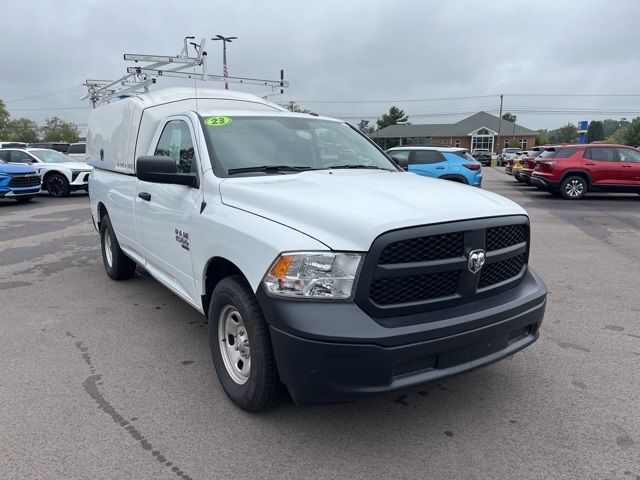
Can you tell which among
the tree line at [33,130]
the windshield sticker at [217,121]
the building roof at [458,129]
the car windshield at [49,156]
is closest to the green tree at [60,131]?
the tree line at [33,130]

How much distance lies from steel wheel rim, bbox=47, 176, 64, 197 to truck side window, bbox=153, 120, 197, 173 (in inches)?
596

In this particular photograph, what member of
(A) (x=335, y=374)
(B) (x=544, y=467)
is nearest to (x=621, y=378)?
(B) (x=544, y=467)

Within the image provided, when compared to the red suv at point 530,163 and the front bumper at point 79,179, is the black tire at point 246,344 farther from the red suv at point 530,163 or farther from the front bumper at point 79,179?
the red suv at point 530,163

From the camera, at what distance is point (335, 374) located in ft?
8.30

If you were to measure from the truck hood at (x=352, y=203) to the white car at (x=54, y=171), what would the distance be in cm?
1625

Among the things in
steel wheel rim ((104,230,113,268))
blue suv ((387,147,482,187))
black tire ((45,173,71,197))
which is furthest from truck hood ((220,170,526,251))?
black tire ((45,173,71,197))

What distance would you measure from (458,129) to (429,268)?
300ft

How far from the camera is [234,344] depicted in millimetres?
3354

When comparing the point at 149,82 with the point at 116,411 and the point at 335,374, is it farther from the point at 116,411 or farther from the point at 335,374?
the point at 335,374

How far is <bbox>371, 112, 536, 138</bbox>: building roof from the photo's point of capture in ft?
285

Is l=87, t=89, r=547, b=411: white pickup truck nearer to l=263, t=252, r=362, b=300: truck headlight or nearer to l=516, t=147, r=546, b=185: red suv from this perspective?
l=263, t=252, r=362, b=300: truck headlight

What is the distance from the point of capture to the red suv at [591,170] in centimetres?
1606

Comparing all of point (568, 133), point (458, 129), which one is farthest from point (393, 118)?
point (568, 133)

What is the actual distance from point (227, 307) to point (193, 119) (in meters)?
1.69
